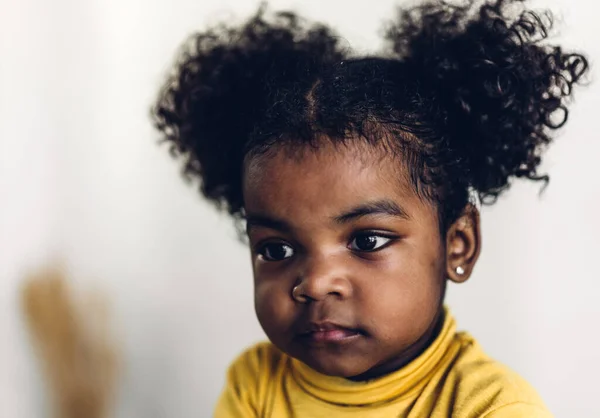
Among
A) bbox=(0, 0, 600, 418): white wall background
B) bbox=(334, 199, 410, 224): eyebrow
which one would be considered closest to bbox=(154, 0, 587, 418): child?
bbox=(334, 199, 410, 224): eyebrow

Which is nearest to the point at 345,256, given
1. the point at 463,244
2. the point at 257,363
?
the point at 463,244

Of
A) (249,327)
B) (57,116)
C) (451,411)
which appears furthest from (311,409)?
(57,116)

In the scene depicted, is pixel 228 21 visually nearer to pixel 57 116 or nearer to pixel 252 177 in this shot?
pixel 57 116

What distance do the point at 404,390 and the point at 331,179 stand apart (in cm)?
29

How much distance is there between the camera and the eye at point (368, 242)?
901 mm

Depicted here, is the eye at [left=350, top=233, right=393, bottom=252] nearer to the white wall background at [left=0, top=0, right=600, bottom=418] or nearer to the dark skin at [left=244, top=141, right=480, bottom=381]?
the dark skin at [left=244, top=141, right=480, bottom=381]

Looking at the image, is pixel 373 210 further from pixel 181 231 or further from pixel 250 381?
pixel 181 231

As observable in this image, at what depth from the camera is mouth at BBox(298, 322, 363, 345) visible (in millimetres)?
889

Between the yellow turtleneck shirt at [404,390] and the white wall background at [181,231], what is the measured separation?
283 millimetres

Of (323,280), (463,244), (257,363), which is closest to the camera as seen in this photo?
(323,280)

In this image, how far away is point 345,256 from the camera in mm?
893

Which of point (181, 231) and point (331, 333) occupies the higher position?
Answer: point (181, 231)

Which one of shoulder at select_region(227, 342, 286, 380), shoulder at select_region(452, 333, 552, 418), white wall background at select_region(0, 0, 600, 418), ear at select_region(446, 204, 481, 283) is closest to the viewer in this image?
shoulder at select_region(452, 333, 552, 418)

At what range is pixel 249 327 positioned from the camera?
4.56 ft
